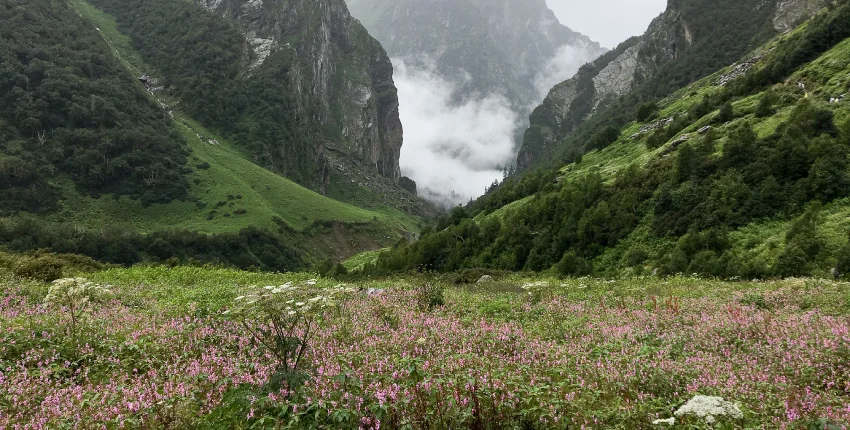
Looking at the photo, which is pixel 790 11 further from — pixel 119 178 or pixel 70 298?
pixel 119 178

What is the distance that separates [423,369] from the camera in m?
6.43

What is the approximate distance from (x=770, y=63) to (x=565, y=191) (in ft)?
114

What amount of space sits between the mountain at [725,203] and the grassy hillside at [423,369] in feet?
49.3

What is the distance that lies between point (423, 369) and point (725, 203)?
31.1m

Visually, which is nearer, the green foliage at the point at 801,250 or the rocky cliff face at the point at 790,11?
the green foliage at the point at 801,250

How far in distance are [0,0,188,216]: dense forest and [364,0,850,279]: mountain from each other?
93.7m

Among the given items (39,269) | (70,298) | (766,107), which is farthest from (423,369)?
(766,107)

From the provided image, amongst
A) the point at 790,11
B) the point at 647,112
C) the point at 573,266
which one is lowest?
the point at 573,266

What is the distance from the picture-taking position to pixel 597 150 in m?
82.8

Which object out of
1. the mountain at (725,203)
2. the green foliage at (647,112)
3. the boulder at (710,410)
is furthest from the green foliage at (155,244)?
the green foliage at (647,112)

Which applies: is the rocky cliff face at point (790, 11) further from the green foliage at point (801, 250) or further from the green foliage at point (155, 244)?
the green foliage at point (155, 244)

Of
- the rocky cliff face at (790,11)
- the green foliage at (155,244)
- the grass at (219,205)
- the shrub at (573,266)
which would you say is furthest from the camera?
the rocky cliff face at (790,11)

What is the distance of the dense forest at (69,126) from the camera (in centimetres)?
10475

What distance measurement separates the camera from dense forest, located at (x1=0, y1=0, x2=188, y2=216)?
344 ft
